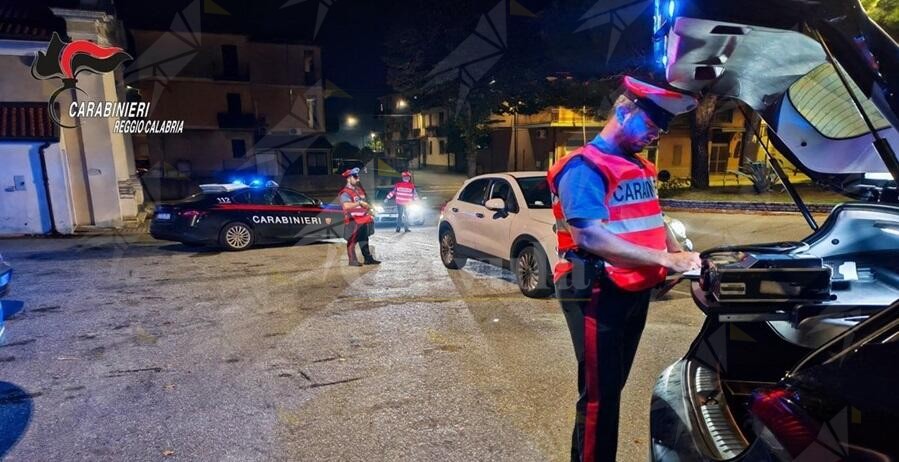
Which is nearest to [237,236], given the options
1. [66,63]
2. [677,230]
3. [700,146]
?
[66,63]

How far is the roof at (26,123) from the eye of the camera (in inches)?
490

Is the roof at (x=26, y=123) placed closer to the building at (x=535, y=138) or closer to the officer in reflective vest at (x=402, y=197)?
the officer in reflective vest at (x=402, y=197)

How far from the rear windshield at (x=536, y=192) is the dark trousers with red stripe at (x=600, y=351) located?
418 cm

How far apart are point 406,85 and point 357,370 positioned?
20.9 m

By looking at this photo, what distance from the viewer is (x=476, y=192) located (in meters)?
7.80

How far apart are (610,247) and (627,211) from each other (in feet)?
0.77

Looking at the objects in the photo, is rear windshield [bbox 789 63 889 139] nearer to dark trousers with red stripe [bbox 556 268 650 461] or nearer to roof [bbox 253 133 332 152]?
dark trousers with red stripe [bbox 556 268 650 461]

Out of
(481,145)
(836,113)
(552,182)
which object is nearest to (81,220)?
(552,182)

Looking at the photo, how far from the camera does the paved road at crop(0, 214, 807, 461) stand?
317 centimetres

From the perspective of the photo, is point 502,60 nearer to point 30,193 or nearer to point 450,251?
point 450,251

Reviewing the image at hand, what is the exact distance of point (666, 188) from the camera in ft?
63.8

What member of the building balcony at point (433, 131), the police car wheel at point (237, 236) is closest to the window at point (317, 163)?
the building balcony at point (433, 131)

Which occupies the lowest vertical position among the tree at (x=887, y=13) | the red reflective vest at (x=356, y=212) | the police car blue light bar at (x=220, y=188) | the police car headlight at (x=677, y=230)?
the police car headlight at (x=677, y=230)

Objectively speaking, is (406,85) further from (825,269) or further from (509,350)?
(825,269)
